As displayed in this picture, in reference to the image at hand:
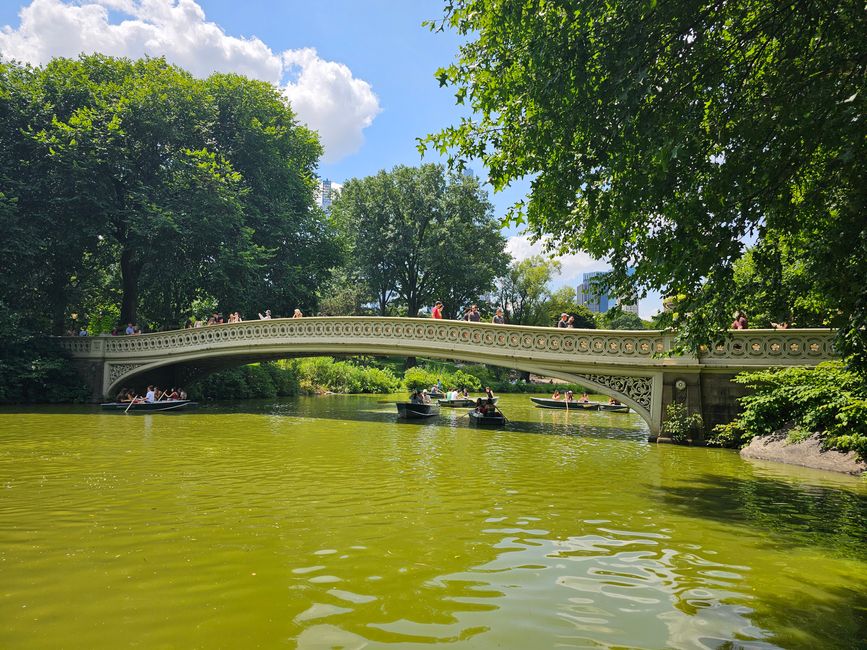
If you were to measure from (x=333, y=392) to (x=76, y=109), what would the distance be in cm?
1838

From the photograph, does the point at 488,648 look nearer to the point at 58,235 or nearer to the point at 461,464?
the point at 461,464

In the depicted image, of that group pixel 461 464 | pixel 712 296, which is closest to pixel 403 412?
pixel 461 464

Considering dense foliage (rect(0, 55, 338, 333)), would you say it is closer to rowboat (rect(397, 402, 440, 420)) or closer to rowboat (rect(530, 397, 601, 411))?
rowboat (rect(397, 402, 440, 420))

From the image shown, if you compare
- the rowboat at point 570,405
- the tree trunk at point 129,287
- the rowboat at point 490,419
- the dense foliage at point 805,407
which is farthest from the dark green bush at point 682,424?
the tree trunk at point 129,287

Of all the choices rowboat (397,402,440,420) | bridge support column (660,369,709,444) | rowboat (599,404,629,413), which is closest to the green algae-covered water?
bridge support column (660,369,709,444)

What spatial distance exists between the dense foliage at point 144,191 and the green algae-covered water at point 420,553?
1620 cm

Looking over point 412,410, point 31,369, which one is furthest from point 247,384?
point 412,410

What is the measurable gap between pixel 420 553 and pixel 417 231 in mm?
37453

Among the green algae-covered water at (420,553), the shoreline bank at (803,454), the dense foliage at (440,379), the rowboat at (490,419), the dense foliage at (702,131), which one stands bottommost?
the green algae-covered water at (420,553)

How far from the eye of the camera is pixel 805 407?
33.4 feet

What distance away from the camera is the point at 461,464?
378 inches

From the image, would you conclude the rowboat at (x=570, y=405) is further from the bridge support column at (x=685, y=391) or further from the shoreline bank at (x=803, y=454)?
the shoreline bank at (x=803, y=454)

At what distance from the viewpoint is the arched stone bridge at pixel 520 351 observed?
1255cm

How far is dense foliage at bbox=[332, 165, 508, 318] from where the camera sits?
40.6 meters
